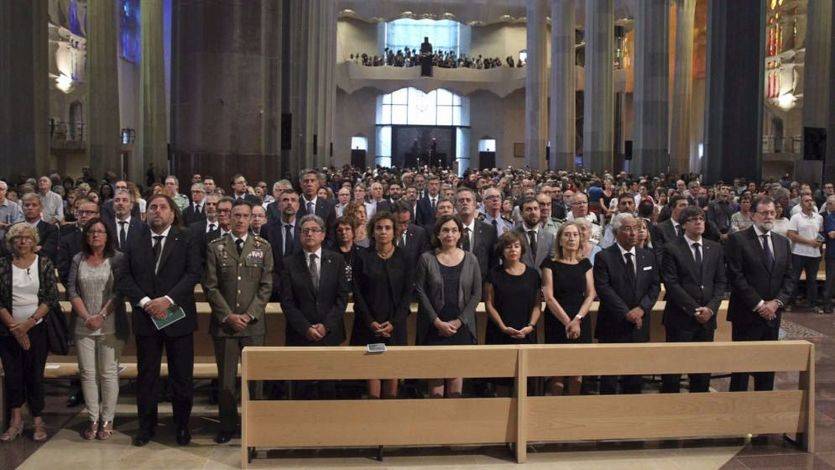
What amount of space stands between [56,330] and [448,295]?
10.9 ft

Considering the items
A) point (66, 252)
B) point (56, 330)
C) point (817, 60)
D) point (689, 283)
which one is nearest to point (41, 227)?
point (66, 252)

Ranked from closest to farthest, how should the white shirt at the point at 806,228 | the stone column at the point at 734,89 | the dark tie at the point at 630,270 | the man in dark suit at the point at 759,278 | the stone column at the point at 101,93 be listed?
the dark tie at the point at 630,270 → the man in dark suit at the point at 759,278 → the white shirt at the point at 806,228 → the stone column at the point at 734,89 → the stone column at the point at 101,93

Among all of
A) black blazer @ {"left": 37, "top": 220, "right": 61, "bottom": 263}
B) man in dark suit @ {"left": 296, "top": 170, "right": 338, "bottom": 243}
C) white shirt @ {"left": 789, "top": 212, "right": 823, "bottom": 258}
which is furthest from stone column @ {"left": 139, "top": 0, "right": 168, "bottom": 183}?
white shirt @ {"left": 789, "top": 212, "right": 823, "bottom": 258}

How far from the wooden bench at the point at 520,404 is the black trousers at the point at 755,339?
73 centimetres

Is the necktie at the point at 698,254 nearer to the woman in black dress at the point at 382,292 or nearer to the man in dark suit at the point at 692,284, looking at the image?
the man in dark suit at the point at 692,284

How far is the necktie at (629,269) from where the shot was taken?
893 cm

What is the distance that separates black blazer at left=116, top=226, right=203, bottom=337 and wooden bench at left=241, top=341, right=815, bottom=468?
969mm

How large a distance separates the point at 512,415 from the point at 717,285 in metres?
2.56

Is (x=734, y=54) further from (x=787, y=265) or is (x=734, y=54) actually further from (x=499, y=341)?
(x=499, y=341)

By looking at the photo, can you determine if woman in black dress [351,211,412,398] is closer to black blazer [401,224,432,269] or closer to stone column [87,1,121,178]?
black blazer [401,224,432,269]

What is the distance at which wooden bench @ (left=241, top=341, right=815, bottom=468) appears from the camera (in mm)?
7609

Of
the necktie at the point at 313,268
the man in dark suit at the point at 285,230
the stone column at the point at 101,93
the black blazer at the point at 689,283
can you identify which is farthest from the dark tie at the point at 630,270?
the stone column at the point at 101,93

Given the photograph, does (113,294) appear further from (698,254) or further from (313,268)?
(698,254)

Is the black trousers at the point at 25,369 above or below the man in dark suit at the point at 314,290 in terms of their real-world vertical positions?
below
